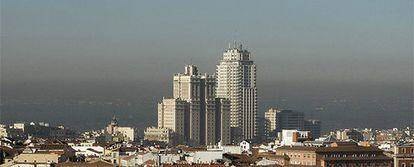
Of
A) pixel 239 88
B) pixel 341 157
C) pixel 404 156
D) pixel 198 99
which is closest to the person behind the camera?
pixel 404 156

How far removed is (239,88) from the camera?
614 ft

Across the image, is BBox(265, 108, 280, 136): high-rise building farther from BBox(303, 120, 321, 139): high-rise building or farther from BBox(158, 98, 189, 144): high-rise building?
BBox(158, 98, 189, 144): high-rise building

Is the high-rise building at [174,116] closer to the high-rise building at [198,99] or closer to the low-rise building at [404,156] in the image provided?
the high-rise building at [198,99]

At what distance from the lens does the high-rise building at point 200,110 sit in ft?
551

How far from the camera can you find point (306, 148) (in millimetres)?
78750

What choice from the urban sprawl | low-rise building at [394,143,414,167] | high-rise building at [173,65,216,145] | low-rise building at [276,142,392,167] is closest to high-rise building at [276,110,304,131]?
the urban sprawl

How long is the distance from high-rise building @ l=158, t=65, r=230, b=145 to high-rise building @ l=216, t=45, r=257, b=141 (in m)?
2.28

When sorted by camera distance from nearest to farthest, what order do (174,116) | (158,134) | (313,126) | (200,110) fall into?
(158,134), (174,116), (200,110), (313,126)

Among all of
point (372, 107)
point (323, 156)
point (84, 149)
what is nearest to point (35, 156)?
point (323, 156)

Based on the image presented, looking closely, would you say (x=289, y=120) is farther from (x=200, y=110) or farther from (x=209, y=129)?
(x=209, y=129)

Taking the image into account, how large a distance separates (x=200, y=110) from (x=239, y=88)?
13.7 m

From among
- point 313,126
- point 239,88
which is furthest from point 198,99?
point 313,126

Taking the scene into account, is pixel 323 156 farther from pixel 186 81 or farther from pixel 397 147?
pixel 186 81

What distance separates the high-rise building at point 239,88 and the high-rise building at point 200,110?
7.47 ft
